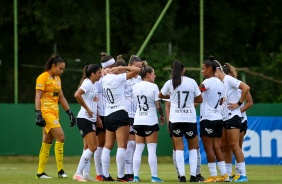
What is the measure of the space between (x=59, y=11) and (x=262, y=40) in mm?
6443

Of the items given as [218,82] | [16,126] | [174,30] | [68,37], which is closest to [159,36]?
[174,30]

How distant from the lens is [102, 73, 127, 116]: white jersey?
57.5ft

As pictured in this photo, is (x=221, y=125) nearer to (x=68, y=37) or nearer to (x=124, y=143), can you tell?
(x=124, y=143)

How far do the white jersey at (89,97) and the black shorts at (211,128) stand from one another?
2231mm

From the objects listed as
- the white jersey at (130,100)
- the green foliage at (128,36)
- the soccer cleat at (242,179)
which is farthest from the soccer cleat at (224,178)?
the green foliage at (128,36)

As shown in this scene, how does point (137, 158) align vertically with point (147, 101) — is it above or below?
below

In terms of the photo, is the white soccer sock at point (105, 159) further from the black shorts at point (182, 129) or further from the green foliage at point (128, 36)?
the green foliage at point (128, 36)

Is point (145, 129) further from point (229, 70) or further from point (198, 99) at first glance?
point (229, 70)

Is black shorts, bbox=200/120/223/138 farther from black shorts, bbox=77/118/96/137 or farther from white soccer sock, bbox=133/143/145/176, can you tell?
black shorts, bbox=77/118/96/137

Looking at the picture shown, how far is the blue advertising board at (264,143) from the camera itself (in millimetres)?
25578

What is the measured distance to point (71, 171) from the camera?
22.5 meters

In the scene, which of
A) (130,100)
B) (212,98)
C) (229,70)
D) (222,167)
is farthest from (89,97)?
(222,167)

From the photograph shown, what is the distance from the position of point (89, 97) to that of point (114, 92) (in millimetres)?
917

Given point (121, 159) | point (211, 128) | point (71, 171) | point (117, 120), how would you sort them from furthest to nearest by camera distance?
point (71, 171)
point (121, 159)
point (117, 120)
point (211, 128)
